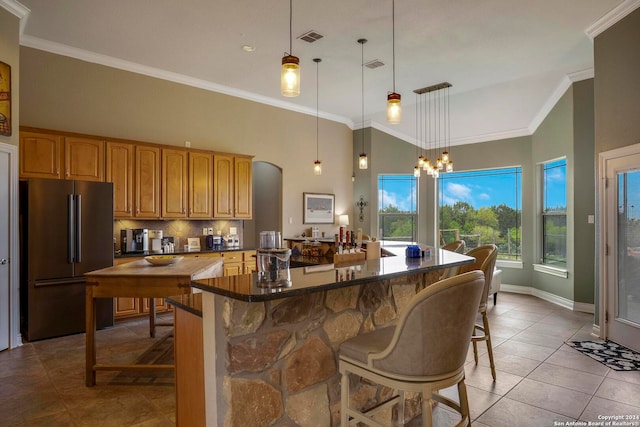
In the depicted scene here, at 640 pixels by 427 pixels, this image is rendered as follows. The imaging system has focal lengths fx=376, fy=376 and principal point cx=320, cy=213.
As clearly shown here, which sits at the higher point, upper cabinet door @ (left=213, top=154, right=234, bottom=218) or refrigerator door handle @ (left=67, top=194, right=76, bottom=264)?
upper cabinet door @ (left=213, top=154, right=234, bottom=218)

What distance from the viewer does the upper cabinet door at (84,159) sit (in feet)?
14.8

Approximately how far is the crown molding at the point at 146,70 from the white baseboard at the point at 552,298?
205 inches

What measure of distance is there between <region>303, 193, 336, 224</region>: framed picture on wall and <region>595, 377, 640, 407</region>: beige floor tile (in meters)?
5.24

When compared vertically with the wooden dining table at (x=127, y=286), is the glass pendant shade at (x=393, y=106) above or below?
above

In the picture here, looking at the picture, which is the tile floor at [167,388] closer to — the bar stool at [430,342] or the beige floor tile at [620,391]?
the beige floor tile at [620,391]

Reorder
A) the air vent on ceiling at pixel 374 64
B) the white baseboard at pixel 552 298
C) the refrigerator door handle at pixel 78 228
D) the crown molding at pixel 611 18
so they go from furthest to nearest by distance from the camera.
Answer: the white baseboard at pixel 552 298, the air vent on ceiling at pixel 374 64, the refrigerator door handle at pixel 78 228, the crown molding at pixel 611 18

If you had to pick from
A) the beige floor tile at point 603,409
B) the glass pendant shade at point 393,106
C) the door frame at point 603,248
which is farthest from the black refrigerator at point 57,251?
the door frame at point 603,248

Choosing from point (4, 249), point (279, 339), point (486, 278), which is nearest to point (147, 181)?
point (4, 249)

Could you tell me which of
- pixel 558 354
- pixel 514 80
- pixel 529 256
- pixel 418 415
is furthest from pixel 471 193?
pixel 418 415

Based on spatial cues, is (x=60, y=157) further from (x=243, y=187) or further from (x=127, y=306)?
(x=243, y=187)

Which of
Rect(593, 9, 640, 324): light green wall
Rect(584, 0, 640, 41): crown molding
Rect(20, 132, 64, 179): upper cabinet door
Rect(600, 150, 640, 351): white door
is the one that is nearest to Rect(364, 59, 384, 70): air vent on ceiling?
Rect(584, 0, 640, 41): crown molding

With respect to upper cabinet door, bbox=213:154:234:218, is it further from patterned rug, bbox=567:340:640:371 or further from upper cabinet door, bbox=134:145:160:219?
patterned rug, bbox=567:340:640:371

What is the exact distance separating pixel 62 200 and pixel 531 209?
740 centimetres

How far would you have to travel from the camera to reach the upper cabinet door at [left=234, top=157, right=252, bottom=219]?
614 centimetres
